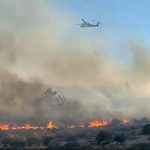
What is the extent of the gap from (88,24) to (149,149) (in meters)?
104

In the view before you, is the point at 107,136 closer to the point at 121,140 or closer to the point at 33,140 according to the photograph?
the point at 121,140

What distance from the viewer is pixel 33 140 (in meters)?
163

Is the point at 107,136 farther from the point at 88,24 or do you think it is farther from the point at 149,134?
the point at 88,24

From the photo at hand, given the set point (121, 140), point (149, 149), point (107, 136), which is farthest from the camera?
point (107, 136)

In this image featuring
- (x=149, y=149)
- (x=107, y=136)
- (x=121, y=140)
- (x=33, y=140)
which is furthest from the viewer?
(x=33, y=140)

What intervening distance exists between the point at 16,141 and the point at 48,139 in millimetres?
12168

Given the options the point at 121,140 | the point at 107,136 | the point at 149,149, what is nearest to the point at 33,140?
the point at 107,136

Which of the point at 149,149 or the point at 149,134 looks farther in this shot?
the point at 149,134

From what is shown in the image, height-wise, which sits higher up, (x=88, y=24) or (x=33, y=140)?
(x=88, y=24)

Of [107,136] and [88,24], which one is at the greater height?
[88,24]

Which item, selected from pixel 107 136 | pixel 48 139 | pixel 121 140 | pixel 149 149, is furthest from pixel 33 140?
pixel 149 149

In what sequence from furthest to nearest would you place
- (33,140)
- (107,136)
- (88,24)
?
1. (88,24)
2. (33,140)
3. (107,136)

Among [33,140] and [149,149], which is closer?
[149,149]

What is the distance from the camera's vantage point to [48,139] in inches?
6220
